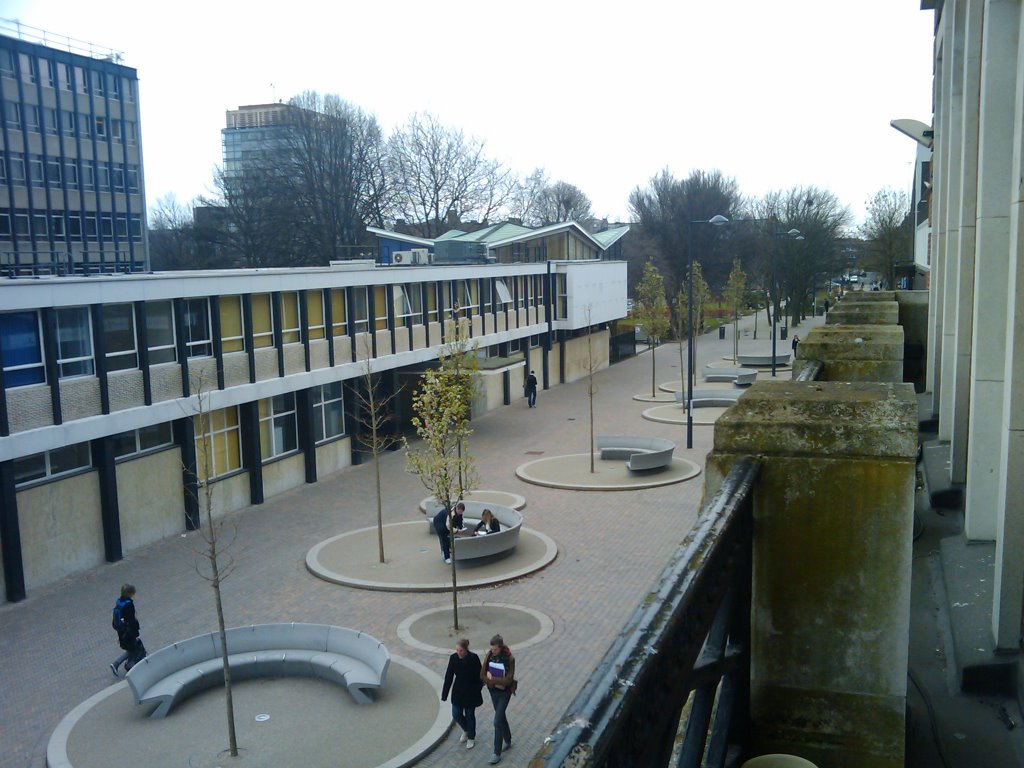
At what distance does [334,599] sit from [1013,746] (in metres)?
13.5

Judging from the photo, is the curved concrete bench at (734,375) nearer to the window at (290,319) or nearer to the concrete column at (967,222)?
the window at (290,319)

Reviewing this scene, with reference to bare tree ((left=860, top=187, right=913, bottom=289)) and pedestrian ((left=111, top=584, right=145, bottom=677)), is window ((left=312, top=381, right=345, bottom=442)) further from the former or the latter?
bare tree ((left=860, top=187, right=913, bottom=289))

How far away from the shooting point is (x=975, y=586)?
7.25 m

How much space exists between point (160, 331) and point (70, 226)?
42.9 metres

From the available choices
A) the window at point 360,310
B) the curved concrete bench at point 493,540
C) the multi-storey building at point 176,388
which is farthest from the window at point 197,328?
the curved concrete bench at point 493,540

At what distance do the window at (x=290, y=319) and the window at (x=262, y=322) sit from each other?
437 millimetres

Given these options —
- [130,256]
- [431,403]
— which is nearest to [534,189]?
[130,256]

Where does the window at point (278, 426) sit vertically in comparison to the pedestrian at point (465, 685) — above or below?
above

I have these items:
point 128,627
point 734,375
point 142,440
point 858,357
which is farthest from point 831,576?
point 734,375

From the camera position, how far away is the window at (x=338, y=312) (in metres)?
27.6

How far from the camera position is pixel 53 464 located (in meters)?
18.5

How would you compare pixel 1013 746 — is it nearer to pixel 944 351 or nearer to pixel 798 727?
pixel 798 727

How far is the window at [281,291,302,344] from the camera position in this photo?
83.6 feet

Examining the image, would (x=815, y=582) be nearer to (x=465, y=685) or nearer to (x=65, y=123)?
(x=465, y=685)
